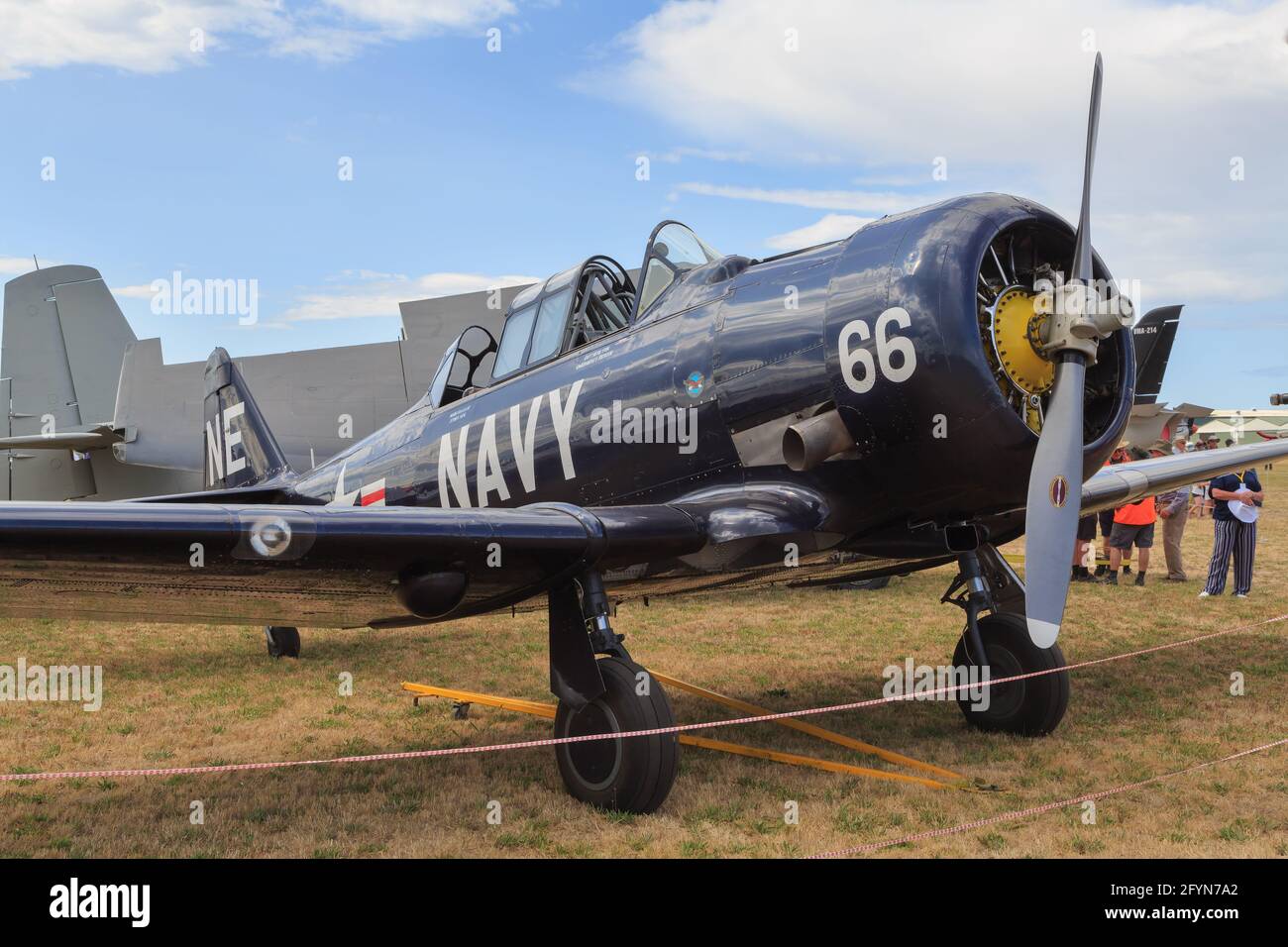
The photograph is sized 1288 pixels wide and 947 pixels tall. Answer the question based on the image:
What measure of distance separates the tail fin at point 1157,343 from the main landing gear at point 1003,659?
669 inches

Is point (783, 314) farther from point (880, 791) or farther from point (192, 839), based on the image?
point (192, 839)

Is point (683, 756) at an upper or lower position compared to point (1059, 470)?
lower

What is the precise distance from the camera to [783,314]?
4676 millimetres

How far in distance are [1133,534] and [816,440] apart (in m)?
10.2

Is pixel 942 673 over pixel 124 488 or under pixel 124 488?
under

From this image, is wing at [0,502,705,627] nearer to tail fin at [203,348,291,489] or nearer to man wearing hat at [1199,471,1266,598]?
tail fin at [203,348,291,489]

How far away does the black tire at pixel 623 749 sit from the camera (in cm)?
443

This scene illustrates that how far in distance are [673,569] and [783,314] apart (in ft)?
4.50

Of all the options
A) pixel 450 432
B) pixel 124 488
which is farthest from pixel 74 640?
pixel 124 488

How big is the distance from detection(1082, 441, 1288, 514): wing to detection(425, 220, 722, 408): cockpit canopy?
304cm

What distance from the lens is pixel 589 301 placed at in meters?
5.99

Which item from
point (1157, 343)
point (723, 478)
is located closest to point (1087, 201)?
point (723, 478)

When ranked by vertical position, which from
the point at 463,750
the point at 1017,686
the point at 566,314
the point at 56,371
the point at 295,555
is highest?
the point at 56,371

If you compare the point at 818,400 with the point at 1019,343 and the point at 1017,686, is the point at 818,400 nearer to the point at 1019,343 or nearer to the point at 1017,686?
the point at 1019,343
